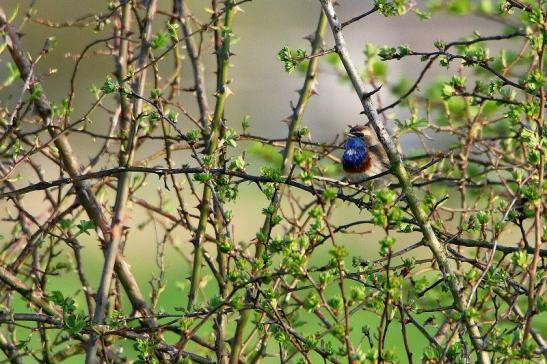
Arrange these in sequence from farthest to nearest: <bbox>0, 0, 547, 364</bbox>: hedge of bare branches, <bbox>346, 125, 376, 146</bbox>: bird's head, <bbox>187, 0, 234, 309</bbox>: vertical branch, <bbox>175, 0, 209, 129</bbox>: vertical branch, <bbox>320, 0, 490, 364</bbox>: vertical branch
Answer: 1. <bbox>346, 125, 376, 146</bbox>: bird's head
2. <bbox>175, 0, 209, 129</bbox>: vertical branch
3. <bbox>187, 0, 234, 309</bbox>: vertical branch
4. <bbox>320, 0, 490, 364</bbox>: vertical branch
5. <bbox>0, 0, 547, 364</bbox>: hedge of bare branches

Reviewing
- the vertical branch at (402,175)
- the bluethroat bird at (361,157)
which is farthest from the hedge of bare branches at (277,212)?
the bluethroat bird at (361,157)

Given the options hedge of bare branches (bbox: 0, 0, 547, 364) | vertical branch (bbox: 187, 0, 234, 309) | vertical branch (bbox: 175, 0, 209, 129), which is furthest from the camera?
vertical branch (bbox: 175, 0, 209, 129)

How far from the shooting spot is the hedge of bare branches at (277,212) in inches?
91.4

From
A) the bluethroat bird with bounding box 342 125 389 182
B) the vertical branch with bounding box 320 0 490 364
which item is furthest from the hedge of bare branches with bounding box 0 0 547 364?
the bluethroat bird with bounding box 342 125 389 182

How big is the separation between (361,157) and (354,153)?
0.08 metres

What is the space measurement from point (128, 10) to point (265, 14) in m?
20.7

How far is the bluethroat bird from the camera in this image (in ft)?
15.8

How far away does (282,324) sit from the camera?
232 centimetres

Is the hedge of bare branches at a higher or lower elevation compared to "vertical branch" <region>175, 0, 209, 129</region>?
lower

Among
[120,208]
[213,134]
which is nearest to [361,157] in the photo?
[213,134]

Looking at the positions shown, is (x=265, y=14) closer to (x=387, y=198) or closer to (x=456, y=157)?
(x=456, y=157)

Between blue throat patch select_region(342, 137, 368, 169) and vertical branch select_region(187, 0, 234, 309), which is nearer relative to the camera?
vertical branch select_region(187, 0, 234, 309)

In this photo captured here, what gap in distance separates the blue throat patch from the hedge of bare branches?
184 millimetres

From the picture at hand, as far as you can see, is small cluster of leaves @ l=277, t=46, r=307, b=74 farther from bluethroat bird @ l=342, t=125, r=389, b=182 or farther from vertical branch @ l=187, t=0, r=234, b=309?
bluethroat bird @ l=342, t=125, r=389, b=182
